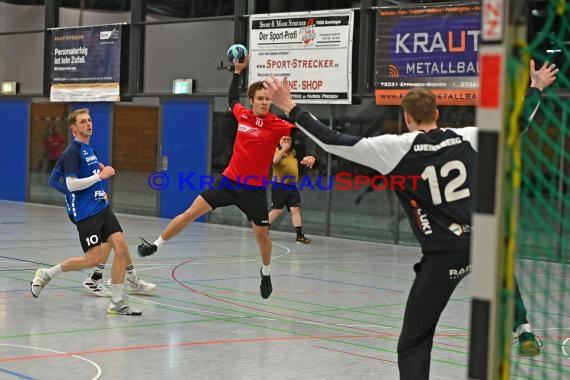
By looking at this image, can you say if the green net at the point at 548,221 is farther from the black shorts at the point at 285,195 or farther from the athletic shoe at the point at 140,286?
the black shorts at the point at 285,195

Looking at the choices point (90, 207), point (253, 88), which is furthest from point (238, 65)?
point (90, 207)

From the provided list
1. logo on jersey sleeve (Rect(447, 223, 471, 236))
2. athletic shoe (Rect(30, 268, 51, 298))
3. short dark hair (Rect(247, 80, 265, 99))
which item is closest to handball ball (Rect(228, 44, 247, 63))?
short dark hair (Rect(247, 80, 265, 99))

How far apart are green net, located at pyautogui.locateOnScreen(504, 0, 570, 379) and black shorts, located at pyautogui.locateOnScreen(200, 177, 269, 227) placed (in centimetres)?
264

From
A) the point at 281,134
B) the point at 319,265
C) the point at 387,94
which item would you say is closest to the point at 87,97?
the point at 387,94

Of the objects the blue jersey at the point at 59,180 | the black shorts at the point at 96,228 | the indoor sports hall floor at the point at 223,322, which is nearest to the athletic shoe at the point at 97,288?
the indoor sports hall floor at the point at 223,322

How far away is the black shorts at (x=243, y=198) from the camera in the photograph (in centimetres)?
999

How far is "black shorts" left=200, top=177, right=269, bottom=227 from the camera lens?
999cm

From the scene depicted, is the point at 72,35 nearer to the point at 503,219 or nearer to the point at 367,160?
the point at 367,160

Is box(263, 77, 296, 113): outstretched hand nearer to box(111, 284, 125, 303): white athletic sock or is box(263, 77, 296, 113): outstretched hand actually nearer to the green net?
the green net

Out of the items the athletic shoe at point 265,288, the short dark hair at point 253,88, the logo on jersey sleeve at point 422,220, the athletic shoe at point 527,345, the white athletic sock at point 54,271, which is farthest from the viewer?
the athletic shoe at point 265,288

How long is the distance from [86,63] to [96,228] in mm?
14626

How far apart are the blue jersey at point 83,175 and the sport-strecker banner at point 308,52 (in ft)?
30.8

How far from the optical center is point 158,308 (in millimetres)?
9414

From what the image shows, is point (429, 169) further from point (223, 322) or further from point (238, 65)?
point (238, 65)
